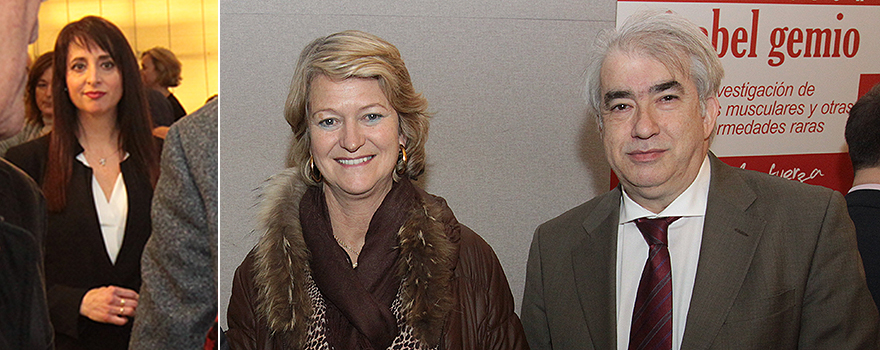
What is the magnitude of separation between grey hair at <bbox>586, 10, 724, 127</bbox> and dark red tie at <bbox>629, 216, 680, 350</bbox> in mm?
370

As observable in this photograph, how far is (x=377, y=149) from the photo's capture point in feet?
6.35

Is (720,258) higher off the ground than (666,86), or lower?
lower

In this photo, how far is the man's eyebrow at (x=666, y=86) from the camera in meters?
1.91

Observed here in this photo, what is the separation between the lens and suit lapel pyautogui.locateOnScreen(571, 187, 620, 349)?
2.04 metres

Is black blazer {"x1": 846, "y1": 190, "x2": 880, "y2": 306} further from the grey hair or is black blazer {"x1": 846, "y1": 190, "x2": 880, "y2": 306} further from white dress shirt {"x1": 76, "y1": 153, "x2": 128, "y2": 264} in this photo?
white dress shirt {"x1": 76, "y1": 153, "x2": 128, "y2": 264}

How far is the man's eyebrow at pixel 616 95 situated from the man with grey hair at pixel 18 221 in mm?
1413

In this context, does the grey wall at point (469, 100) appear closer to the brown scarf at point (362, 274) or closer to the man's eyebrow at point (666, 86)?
the brown scarf at point (362, 274)

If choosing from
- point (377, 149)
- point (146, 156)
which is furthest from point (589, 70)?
point (146, 156)

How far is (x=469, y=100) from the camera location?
280 centimetres

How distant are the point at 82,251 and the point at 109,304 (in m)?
0.15

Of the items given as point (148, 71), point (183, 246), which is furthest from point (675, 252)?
point (148, 71)

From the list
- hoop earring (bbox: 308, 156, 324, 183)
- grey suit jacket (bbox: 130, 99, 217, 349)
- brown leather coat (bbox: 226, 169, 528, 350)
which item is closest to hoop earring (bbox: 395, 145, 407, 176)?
brown leather coat (bbox: 226, 169, 528, 350)

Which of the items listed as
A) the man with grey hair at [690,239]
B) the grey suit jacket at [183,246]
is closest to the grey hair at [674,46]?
the man with grey hair at [690,239]

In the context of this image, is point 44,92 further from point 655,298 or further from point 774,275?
point 774,275
